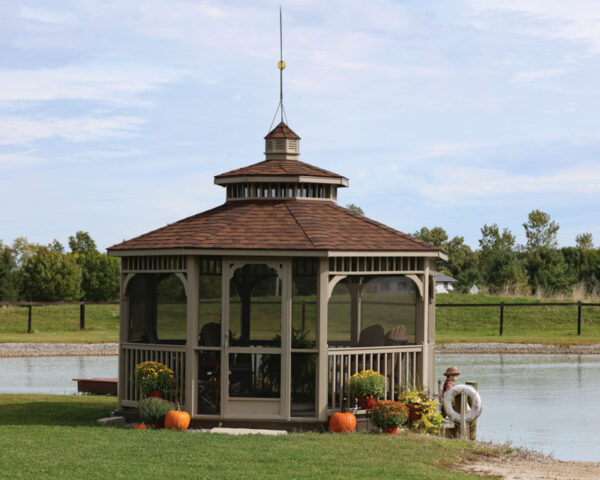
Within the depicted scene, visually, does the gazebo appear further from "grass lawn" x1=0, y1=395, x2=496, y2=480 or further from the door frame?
"grass lawn" x1=0, y1=395, x2=496, y2=480

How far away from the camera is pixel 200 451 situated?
10000 mm

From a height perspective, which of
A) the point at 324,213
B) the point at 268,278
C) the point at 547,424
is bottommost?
the point at 547,424

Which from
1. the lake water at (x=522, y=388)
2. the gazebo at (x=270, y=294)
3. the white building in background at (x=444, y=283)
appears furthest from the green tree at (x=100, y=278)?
the gazebo at (x=270, y=294)

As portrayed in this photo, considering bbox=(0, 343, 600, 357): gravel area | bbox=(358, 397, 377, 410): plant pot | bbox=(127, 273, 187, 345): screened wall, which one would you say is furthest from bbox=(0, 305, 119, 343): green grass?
bbox=(358, 397, 377, 410): plant pot

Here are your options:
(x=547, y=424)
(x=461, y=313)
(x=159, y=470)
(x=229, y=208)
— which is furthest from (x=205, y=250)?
(x=461, y=313)

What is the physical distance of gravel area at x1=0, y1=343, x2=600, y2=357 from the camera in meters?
27.4

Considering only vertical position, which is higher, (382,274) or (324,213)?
(324,213)

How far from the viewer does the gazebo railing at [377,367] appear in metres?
12.1

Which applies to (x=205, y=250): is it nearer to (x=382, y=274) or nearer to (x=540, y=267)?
(x=382, y=274)

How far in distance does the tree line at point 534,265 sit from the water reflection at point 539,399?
56.4 feet

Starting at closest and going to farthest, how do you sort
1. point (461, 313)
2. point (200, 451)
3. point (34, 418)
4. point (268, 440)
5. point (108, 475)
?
point (108, 475)
point (200, 451)
point (268, 440)
point (34, 418)
point (461, 313)

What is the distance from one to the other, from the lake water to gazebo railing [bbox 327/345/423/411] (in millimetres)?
1922

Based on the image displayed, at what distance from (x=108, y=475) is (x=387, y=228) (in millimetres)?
6117

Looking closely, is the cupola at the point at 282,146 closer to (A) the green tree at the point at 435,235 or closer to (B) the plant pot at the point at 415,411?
(B) the plant pot at the point at 415,411
